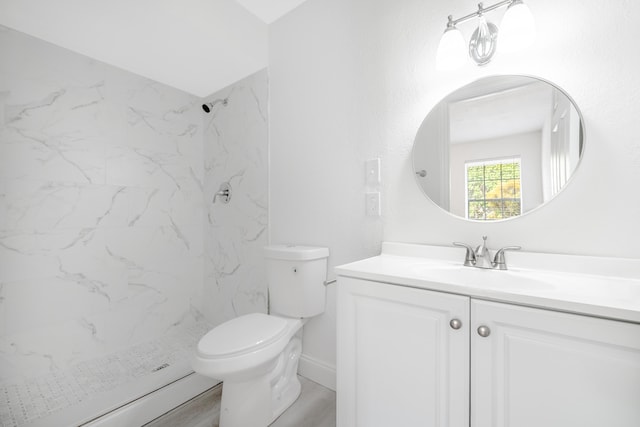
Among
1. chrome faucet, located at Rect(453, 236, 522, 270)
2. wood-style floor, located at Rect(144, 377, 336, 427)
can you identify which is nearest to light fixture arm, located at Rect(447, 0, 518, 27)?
chrome faucet, located at Rect(453, 236, 522, 270)

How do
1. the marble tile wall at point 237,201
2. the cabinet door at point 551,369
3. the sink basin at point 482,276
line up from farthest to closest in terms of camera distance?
1. the marble tile wall at point 237,201
2. the sink basin at point 482,276
3. the cabinet door at point 551,369

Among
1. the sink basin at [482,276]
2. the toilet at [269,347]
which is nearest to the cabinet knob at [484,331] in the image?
the sink basin at [482,276]

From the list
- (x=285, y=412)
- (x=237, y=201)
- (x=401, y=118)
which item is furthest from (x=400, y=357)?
(x=237, y=201)

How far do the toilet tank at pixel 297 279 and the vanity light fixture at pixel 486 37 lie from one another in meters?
1.16

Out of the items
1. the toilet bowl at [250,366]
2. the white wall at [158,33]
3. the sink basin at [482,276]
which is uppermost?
the white wall at [158,33]

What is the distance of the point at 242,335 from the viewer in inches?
52.1

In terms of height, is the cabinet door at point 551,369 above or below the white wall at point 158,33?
below

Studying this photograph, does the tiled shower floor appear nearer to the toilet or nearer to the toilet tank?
the toilet

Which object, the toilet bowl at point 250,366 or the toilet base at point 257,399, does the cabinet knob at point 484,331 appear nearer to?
the toilet bowl at point 250,366

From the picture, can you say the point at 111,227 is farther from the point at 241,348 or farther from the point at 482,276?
the point at 482,276

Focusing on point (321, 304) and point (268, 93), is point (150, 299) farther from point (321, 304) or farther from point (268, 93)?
point (268, 93)

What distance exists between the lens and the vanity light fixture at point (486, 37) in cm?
108

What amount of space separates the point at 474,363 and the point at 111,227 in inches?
91.5

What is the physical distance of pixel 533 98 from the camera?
1.12 metres
